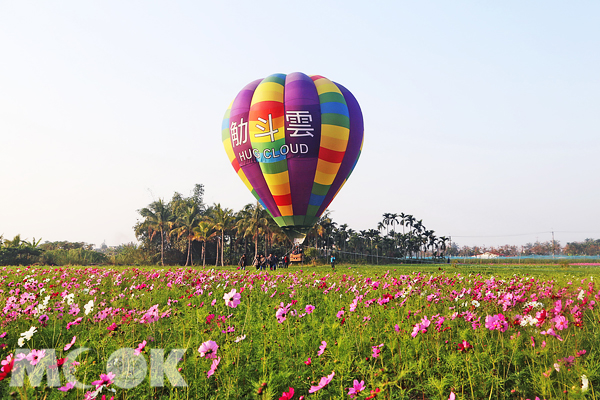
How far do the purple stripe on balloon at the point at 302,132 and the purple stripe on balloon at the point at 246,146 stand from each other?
2.21 meters

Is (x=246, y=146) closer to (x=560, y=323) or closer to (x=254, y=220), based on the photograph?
(x=560, y=323)

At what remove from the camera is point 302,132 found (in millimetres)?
23719

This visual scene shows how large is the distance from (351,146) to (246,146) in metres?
7.14

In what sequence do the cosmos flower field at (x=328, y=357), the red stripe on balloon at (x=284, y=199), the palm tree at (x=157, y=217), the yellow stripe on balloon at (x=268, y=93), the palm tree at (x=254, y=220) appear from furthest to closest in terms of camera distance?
the palm tree at (x=157, y=217) < the palm tree at (x=254, y=220) < the red stripe on balloon at (x=284, y=199) < the yellow stripe on balloon at (x=268, y=93) < the cosmos flower field at (x=328, y=357)

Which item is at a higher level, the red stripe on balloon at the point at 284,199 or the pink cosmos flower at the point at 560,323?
the red stripe on balloon at the point at 284,199

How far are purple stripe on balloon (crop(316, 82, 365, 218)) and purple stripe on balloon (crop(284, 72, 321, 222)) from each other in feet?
6.84

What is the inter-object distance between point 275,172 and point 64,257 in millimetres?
39200

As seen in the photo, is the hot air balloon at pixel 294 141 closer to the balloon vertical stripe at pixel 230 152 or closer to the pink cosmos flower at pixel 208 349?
the balloon vertical stripe at pixel 230 152

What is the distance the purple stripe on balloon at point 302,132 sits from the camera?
23781 mm

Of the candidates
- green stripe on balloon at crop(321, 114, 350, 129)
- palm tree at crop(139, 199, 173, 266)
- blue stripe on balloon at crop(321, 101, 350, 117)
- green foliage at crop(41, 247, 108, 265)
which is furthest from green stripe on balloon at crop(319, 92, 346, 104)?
palm tree at crop(139, 199, 173, 266)

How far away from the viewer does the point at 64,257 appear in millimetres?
49094

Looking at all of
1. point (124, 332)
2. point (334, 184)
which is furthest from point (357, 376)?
point (334, 184)

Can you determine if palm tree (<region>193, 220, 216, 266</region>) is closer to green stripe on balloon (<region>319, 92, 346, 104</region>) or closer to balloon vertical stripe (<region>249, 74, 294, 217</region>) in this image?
balloon vertical stripe (<region>249, 74, 294, 217</region>)

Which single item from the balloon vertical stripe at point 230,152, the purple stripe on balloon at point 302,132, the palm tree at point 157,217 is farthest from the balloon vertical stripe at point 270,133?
the palm tree at point 157,217
